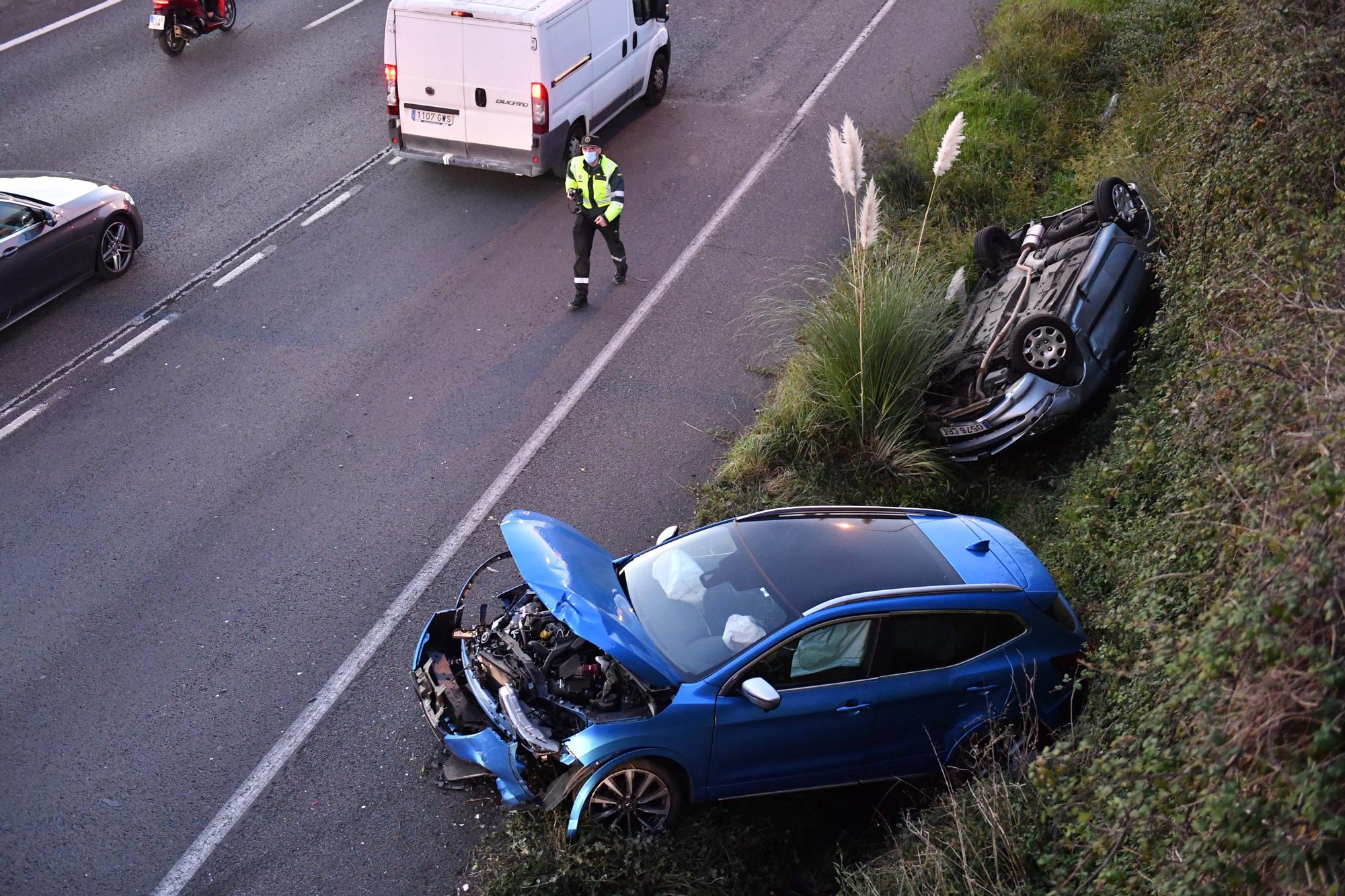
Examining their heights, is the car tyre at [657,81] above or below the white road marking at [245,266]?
above

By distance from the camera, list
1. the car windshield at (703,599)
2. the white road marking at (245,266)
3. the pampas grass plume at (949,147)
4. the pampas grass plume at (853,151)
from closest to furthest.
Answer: the car windshield at (703,599)
the pampas grass plume at (853,151)
the pampas grass plume at (949,147)
the white road marking at (245,266)

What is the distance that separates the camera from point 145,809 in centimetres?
640

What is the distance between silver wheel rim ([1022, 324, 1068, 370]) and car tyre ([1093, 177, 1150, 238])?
1.42m

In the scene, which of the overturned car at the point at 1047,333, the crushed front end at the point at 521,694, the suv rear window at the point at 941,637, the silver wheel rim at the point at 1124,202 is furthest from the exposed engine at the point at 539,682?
the silver wheel rim at the point at 1124,202

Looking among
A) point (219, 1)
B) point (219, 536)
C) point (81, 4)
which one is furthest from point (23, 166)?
point (219, 536)

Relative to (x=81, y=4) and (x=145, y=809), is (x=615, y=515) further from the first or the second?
(x=81, y=4)

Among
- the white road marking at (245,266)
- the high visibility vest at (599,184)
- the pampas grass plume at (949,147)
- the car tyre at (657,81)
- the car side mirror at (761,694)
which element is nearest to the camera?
the car side mirror at (761,694)

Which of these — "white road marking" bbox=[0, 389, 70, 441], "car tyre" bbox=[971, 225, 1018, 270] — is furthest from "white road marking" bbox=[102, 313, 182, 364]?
"car tyre" bbox=[971, 225, 1018, 270]

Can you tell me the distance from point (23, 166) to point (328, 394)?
6.44 meters

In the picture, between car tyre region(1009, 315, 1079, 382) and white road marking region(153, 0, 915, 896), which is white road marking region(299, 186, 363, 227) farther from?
car tyre region(1009, 315, 1079, 382)

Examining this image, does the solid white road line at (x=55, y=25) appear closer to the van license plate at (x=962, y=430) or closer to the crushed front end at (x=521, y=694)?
the crushed front end at (x=521, y=694)

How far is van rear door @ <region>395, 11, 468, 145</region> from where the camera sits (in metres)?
12.7

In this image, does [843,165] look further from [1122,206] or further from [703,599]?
[703,599]

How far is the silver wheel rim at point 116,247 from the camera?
1148 centimetres
